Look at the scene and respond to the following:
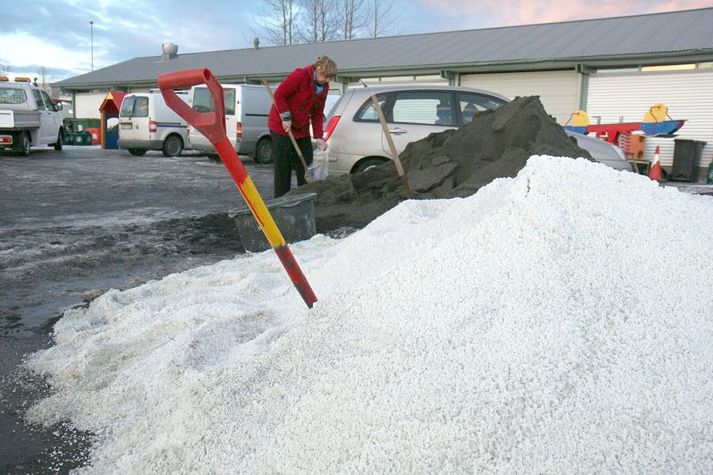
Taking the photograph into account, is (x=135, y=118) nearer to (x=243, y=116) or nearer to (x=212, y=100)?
(x=243, y=116)

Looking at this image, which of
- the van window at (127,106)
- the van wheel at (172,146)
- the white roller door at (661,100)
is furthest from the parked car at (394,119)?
the van window at (127,106)

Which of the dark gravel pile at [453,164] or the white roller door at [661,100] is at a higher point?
the white roller door at [661,100]

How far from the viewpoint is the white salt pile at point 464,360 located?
1.88 metres

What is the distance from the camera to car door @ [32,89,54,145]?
62.3 feet

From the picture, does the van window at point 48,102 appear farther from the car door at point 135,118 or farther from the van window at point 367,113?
the van window at point 367,113

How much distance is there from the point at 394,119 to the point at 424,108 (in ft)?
1.48

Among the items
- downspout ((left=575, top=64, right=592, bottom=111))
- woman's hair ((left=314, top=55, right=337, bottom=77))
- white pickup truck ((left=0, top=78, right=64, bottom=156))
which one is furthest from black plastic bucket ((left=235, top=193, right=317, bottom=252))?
downspout ((left=575, top=64, right=592, bottom=111))

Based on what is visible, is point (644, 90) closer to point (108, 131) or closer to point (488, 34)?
point (488, 34)

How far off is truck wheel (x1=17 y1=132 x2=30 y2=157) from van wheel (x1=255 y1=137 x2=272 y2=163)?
6.83 m

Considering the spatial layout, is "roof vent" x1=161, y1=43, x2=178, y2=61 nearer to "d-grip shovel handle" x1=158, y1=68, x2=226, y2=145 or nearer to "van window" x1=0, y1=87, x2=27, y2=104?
"van window" x1=0, y1=87, x2=27, y2=104

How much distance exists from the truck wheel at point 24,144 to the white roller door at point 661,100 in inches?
660

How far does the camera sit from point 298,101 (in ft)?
22.8

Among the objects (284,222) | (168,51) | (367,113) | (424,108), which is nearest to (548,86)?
(424,108)

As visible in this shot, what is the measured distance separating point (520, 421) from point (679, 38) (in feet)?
63.8
